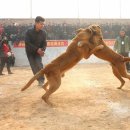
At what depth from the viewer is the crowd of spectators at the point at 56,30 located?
18.7m

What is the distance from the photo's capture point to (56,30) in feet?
64.4

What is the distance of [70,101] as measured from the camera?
801 cm

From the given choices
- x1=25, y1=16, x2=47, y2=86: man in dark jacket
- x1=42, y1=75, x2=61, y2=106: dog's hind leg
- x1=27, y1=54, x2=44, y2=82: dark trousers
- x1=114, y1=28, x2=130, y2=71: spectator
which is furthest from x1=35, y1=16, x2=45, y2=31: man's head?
x1=114, y1=28, x2=130, y2=71: spectator

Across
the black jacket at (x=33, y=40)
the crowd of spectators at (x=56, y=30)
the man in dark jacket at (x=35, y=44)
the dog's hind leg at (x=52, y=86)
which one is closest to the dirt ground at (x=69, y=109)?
the dog's hind leg at (x=52, y=86)

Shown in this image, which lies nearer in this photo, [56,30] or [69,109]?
[69,109]

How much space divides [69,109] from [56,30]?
12.7 m

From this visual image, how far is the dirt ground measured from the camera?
20.6 feet

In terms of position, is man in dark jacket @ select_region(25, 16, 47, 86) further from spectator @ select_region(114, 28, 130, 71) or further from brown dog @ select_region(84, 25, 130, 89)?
spectator @ select_region(114, 28, 130, 71)

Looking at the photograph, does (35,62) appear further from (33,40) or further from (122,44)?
(122,44)

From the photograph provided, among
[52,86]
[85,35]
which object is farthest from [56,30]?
[52,86]

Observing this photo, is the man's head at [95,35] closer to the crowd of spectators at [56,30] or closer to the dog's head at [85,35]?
the dog's head at [85,35]
